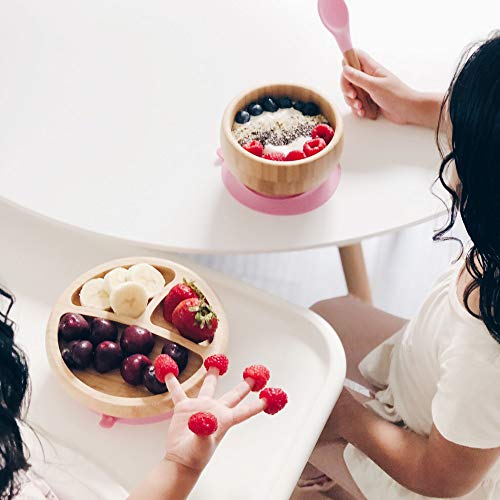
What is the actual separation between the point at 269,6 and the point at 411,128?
0.39 metres

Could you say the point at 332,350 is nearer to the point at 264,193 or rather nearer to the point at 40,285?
the point at 264,193

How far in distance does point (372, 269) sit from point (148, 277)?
3.82 feet

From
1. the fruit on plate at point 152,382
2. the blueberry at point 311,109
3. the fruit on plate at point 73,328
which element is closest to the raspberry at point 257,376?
the fruit on plate at point 152,382

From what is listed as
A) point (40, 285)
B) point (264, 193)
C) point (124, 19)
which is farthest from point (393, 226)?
point (124, 19)

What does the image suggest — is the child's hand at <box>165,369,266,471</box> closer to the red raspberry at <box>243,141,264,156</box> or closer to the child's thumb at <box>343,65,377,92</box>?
the red raspberry at <box>243,141,264,156</box>

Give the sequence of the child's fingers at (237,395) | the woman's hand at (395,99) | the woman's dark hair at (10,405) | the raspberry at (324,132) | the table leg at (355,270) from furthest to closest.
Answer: the table leg at (355,270) < the woman's hand at (395,99) < the raspberry at (324,132) < the child's fingers at (237,395) < the woman's dark hair at (10,405)

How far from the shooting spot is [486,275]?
2.98ft

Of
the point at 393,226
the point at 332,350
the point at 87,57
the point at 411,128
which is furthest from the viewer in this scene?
the point at 87,57

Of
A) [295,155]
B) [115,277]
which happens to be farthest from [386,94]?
[115,277]

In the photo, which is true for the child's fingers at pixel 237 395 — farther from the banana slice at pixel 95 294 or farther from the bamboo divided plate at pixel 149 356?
the banana slice at pixel 95 294

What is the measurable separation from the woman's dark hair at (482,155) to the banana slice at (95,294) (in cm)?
47

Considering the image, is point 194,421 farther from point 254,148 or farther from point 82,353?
point 254,148

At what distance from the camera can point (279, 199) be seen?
45.1 inches

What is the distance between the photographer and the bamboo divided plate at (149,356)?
94cm
